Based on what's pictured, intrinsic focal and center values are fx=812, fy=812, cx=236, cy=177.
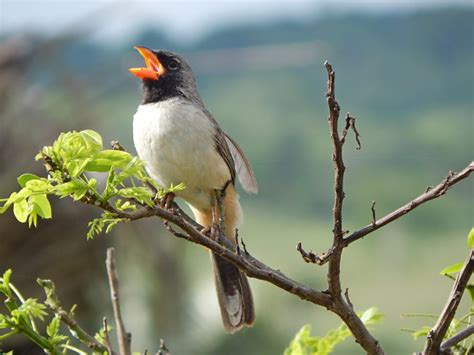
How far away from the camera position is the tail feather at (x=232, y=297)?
1.10 meters

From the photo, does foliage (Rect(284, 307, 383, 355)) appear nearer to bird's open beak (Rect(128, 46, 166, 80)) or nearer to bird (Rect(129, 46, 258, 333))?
bird (Rect(129, 46, 258, 333))

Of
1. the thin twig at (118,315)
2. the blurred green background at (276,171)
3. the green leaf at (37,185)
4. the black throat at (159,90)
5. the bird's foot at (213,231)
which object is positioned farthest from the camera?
the blurred green background at (276,171)

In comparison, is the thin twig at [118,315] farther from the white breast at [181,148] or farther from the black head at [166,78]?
the black head at [166,78]

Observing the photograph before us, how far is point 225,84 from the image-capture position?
5.62m

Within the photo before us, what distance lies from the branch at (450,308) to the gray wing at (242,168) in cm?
55

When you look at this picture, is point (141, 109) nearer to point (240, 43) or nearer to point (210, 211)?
point (210, 211)

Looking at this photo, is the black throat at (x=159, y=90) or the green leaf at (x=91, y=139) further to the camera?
the black throat at (x=159, y=90)

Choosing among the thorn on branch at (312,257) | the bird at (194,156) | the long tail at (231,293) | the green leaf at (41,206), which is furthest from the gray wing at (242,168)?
the green leaf at (41,206)

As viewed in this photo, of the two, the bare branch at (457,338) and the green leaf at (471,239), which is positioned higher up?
the green leaf at (471,239)

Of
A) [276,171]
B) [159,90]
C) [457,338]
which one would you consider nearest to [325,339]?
[457,338]

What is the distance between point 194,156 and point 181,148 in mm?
24

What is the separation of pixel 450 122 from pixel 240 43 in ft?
5.92

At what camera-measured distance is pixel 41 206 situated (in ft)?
2.05

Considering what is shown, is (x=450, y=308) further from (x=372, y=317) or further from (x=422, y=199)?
(x=372, y=317)
